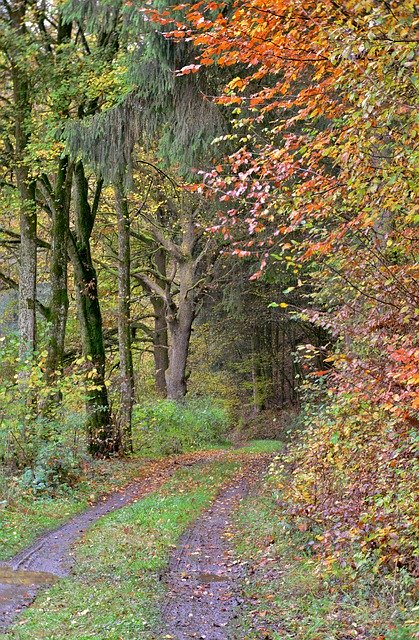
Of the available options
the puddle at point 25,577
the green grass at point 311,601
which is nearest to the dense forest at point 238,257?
the green grass at point 311,601

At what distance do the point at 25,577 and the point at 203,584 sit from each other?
6.55 feet

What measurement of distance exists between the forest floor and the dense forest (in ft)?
0.19

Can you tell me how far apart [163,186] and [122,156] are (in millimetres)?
9562

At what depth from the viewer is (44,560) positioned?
8062 millimetres

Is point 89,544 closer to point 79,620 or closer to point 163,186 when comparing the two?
point 79,620

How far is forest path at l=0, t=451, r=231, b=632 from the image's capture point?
641 cm

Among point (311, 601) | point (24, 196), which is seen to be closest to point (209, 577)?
point (311, 601)

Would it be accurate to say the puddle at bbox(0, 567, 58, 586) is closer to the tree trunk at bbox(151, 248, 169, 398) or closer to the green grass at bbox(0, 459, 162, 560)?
the green grass at bbox(0, 459, 162, 560)

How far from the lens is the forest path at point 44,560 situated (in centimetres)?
641

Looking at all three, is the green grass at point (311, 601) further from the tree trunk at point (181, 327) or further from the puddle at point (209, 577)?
the tree trunk at point (181, 327)

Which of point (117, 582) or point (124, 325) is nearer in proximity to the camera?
point (117, 582)

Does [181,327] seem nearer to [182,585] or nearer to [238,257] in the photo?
[238,257]

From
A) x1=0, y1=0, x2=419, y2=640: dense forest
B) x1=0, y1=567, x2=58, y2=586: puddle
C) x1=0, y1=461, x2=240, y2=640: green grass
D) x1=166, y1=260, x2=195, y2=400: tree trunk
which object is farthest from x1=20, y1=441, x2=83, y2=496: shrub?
x1=166, y1=260, x2=195, y2=400: tree trunk

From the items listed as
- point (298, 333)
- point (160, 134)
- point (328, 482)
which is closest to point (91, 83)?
point (160, 134)
